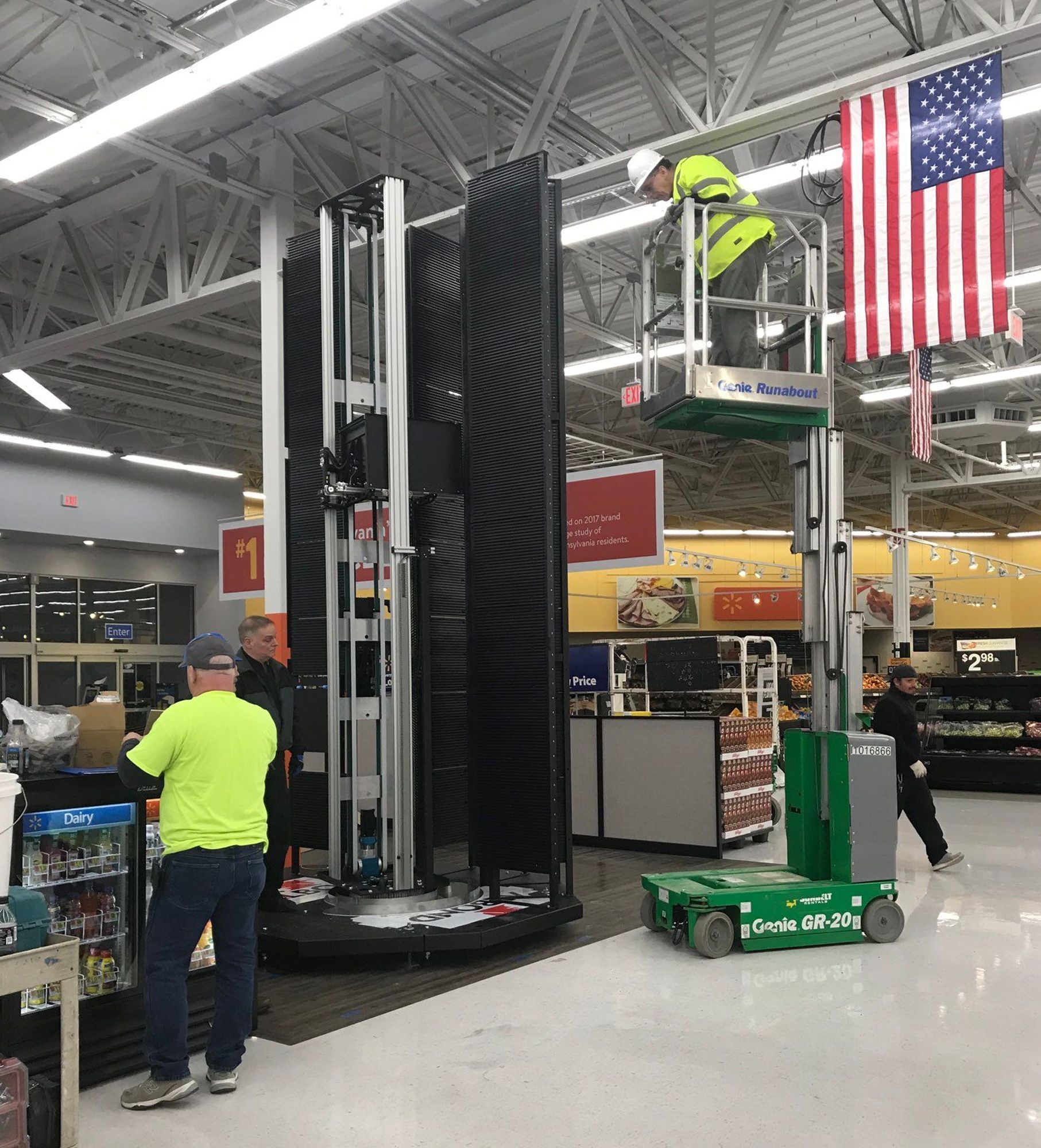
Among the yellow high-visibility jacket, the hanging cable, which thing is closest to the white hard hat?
the yellow high-visibility jacket

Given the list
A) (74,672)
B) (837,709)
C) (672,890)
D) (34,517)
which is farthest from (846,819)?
(74,672)

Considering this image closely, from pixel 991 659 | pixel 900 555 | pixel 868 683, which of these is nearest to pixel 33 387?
pixel 900 555

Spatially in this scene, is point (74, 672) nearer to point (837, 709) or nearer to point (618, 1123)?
point (837, 709)

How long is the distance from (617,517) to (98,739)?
20.6 feet

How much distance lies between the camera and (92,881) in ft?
14.6

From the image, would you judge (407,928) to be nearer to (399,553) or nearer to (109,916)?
(109,916)

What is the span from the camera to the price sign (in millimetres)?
17906

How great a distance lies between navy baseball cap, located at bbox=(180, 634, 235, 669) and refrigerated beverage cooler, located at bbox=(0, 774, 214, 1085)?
2.27 ft

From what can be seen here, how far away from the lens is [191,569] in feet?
64.6

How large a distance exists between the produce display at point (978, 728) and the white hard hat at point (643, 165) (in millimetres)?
10529

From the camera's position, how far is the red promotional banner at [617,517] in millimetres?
9852

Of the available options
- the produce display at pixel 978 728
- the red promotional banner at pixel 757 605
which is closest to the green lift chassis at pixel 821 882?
the produce display at pixel 978 728

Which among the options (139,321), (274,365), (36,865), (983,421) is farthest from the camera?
(983,421)

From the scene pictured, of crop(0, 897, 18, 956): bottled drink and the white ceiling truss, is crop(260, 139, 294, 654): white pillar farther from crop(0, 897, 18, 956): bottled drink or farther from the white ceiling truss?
crop(0, 897, 18, 956): bottled drink
